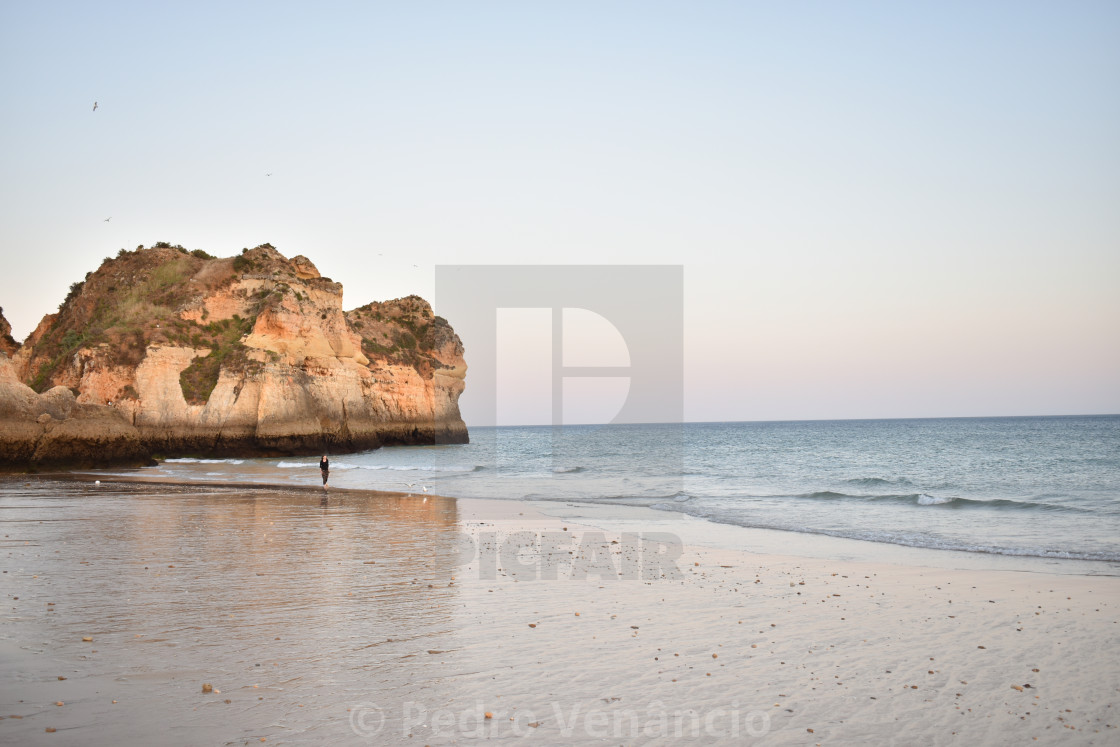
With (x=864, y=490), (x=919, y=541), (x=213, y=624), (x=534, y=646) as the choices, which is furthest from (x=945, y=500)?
(x=213, y=624)

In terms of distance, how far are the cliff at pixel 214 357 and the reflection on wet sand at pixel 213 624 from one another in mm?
25873

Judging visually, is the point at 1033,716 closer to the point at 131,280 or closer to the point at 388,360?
the point at 131,280

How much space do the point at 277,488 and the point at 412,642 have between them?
65.3 ft

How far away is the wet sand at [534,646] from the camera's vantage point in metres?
4.80

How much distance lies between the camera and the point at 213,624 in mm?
6961

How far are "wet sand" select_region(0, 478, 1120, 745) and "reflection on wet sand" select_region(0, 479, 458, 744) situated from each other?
3 centimetres

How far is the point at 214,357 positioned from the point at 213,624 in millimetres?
44090

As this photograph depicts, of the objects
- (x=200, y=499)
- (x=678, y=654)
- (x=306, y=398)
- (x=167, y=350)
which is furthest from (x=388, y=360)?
(x=678, y=654)

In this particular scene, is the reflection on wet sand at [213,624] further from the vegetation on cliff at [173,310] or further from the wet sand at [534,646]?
the vegetation on cliff at [173,310]

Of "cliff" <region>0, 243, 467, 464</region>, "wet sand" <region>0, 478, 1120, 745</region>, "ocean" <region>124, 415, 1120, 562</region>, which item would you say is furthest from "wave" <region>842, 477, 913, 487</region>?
"cliff" <region>0, 243, 467, 464</region>

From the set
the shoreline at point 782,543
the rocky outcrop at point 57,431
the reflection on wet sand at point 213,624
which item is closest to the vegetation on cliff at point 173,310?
the rocky outcrop at point 57,431

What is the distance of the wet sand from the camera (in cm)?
480

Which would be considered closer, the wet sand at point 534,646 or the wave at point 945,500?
the wet sand at point 534,646

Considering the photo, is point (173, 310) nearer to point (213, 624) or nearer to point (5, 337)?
point (5, 337)
